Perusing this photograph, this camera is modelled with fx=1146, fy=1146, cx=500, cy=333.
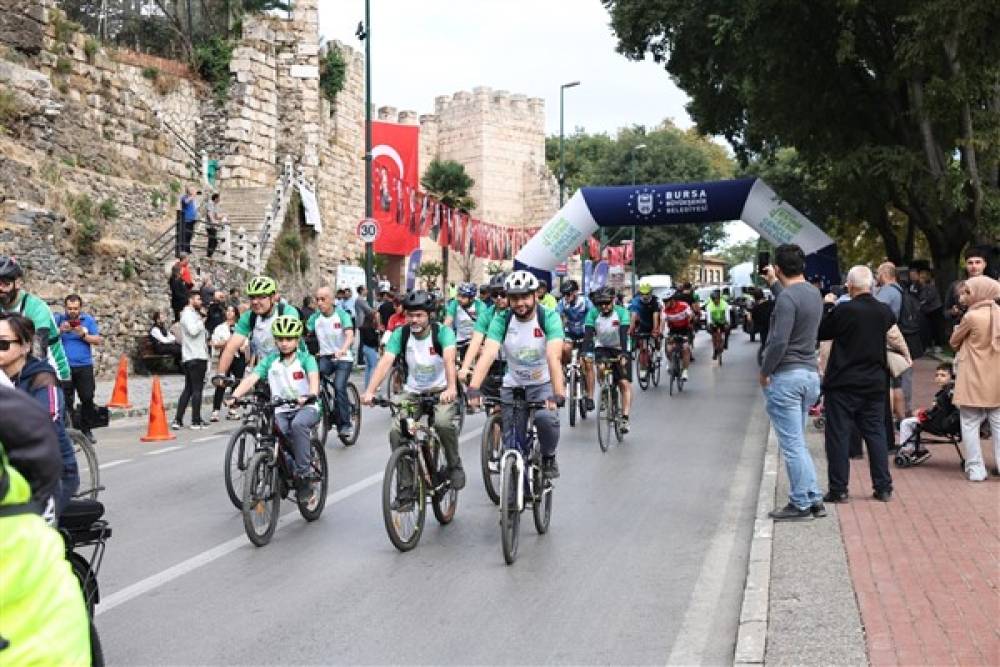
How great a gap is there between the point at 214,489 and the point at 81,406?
102 inches

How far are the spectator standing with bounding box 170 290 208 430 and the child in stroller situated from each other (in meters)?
9.33

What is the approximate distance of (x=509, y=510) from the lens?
734cm

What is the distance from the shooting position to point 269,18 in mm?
39938

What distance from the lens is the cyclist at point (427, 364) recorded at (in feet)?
27.0

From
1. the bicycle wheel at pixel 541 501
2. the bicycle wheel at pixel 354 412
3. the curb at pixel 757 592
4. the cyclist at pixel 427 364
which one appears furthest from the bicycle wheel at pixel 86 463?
the curb at pixel 757 592

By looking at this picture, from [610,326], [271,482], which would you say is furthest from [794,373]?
[610,326]

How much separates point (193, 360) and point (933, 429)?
379 inches

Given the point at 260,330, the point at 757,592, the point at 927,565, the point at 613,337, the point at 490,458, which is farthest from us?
the point at 613,337

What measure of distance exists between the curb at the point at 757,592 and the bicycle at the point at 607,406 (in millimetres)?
3455

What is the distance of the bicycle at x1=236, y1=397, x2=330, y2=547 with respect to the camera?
776 centimetres

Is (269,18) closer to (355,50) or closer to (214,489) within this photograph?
(355,50)

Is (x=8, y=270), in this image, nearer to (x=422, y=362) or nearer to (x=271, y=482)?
(x=271, y=482)

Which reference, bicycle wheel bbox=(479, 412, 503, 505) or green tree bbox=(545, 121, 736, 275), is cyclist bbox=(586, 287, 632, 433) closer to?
bicycle wheel bbox=(479, 412, 503, 505)

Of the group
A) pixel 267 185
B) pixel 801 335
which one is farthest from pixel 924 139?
pixel 267 185
